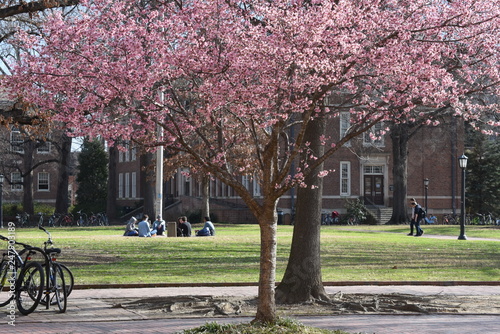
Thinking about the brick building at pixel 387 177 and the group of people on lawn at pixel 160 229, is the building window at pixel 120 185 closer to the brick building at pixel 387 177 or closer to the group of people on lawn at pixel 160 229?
the brick building at pixel 387 177

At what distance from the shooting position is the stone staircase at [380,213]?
53516mm

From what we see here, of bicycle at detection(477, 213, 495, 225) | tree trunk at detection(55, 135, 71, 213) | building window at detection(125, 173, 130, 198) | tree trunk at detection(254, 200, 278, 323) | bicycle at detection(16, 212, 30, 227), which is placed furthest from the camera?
building window at detection(125, 173, 130, 198)

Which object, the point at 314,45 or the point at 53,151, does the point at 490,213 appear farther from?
the point at 314,45

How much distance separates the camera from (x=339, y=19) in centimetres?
956

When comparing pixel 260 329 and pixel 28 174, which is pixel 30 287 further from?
pixel 28 174

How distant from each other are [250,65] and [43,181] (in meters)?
70.0

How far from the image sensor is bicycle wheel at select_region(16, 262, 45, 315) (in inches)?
442

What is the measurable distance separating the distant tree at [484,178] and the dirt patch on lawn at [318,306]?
4586 cm

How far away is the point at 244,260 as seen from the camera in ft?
67.5

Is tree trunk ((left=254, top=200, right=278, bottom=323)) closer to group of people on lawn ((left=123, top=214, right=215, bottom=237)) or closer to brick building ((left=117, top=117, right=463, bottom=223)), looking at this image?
group of people on lawn ((left=123, top=214, right=215, bottom=237))

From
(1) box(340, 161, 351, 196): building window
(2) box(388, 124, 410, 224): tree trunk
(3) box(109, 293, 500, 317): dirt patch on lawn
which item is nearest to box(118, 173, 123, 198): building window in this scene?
(1) box(340, 161, 351, 196): building window

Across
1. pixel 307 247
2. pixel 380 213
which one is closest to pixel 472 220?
pixel 380 213

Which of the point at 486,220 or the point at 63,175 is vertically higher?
the point at 63,175

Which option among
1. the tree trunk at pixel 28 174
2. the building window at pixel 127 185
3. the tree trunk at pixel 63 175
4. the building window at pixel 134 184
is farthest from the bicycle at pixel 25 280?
the building window at pixel 127 185
